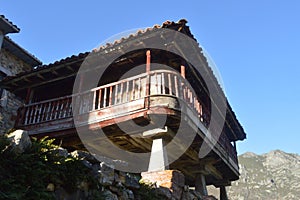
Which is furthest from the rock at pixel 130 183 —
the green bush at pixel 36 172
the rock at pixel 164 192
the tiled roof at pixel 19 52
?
the tiled roof at pixel 19 52

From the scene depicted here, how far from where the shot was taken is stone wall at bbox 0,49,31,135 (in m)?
8.94

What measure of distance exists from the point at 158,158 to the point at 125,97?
2.01 meters

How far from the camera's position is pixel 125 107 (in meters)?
5.93

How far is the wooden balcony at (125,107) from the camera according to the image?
560cm

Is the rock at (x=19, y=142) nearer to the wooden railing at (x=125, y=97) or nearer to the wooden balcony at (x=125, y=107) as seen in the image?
the wooden balcony at (x=125, y=107)

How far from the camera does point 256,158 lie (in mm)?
57781

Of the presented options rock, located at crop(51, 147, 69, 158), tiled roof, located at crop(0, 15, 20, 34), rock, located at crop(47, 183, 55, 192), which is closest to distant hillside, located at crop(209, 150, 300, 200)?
tiled roof, located at crop(0, 15, 20, 34)

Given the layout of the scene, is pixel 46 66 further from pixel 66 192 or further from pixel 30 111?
pixel 66 192

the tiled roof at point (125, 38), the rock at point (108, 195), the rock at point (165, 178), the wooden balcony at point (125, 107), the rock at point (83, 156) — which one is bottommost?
the rock at point (108, 195)

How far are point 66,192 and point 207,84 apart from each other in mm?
6099

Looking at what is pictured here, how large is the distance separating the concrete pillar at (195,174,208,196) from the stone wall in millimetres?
5384

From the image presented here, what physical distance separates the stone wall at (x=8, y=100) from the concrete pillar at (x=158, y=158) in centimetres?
501

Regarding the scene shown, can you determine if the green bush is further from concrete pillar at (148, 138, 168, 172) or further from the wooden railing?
the wooden railing

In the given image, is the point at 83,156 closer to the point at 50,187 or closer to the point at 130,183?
the point at 50,187
